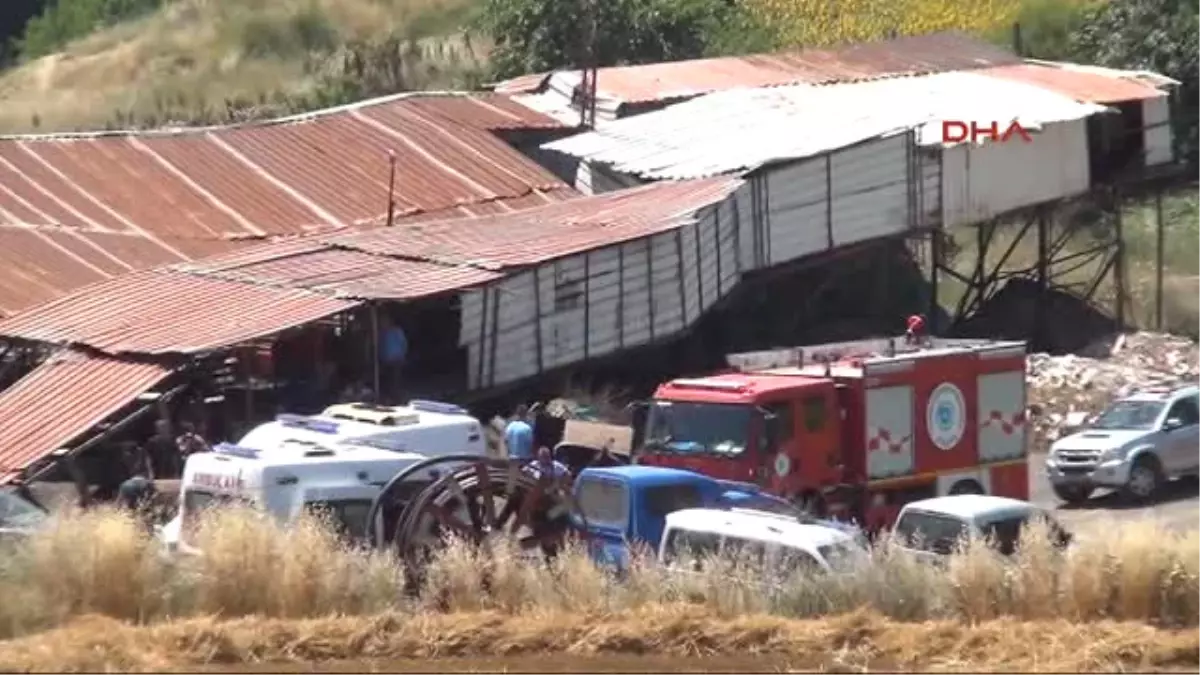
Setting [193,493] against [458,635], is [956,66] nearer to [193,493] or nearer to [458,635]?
[193,493]

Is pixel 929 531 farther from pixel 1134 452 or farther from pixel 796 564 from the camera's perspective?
pixel 1134 452

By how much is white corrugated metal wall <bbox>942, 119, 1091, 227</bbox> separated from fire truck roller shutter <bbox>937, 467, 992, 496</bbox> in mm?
11872

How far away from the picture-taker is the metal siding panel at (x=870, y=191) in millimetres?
38750

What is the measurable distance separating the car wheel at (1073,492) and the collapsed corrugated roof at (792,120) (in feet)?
23.9

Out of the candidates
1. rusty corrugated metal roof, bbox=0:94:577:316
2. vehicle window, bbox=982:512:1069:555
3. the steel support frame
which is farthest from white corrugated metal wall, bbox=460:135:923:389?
vehicle window, bbox=982:512:1069:555

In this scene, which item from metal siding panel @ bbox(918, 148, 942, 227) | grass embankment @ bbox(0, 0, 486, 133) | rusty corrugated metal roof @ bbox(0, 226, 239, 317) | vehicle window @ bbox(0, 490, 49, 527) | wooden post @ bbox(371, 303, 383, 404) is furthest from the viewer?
grass embankment @ bbox(0, 0, 486, 133)

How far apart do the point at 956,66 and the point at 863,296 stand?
7473 millimetres

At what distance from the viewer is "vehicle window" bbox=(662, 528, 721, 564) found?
2155 cm

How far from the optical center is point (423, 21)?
2854 inches

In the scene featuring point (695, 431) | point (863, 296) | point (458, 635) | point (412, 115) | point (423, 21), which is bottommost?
point (458, 635)

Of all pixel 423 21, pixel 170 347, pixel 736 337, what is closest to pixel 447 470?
pixel 170 347

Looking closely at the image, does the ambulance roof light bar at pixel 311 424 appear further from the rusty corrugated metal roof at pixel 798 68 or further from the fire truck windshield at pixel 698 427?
the rusty corrugated metal roof at pixel 798 68

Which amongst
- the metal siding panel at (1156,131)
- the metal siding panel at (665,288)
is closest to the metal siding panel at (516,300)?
the metal siding panel at (665,288)

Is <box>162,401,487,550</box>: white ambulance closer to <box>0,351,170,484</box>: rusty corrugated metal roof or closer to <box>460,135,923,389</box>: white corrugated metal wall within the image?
<box>0,351,170,484</box>: rusty corrugated metal roof
